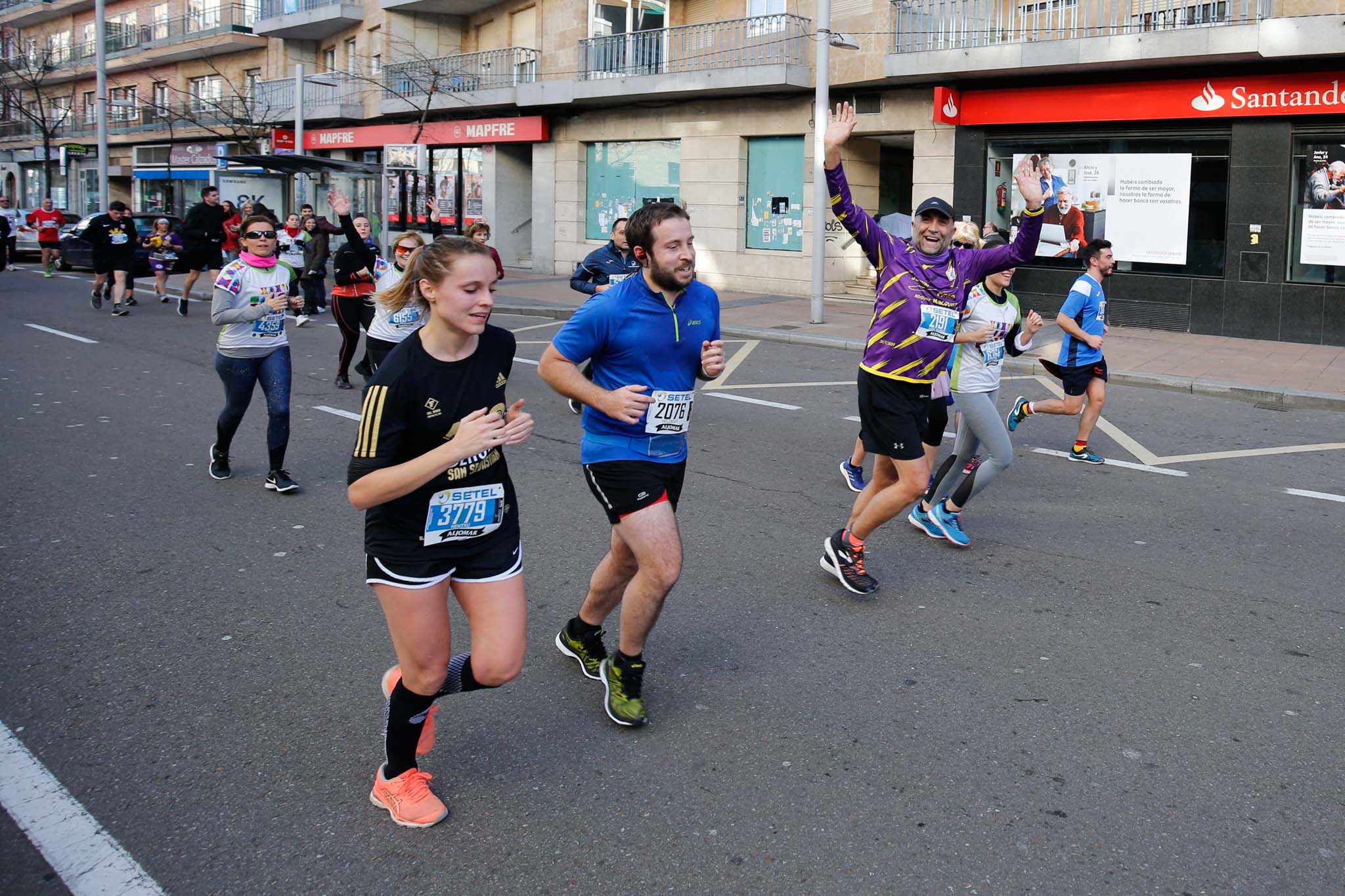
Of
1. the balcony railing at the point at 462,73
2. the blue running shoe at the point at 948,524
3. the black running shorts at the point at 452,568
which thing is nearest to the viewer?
the black running shorts at the point at 452,568

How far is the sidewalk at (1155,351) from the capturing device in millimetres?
12312

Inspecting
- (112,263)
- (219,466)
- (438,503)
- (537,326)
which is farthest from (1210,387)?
(112,263)

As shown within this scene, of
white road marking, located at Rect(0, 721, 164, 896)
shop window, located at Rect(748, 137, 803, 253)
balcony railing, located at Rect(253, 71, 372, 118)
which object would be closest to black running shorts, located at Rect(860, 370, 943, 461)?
white road marking, located at Rect(0, 721, 164, 896)

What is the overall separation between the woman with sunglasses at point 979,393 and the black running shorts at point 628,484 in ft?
9.02

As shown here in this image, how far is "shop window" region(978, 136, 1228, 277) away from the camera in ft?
56.7

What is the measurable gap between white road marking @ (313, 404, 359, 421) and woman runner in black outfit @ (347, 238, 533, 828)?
6.65m

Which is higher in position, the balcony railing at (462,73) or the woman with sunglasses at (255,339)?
the balcony railing at (462,73)

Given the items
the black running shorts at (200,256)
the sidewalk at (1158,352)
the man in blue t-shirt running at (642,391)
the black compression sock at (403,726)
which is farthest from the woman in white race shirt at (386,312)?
the black running shorts at (200,256)

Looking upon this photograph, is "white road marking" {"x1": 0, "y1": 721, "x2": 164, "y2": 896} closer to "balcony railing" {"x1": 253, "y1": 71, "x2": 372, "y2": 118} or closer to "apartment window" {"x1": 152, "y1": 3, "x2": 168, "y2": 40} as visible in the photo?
"balcony railing" {"x1": 253, "y1": 71, "x2": 372, "y2": 118}

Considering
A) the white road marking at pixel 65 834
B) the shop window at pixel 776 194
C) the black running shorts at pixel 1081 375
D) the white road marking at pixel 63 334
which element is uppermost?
the shop window at pixel 776 194

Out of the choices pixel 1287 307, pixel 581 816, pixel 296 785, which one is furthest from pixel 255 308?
pixel 1287 307

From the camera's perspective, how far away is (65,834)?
3.36 m

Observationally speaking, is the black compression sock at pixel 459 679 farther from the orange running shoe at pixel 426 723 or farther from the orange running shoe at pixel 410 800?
the orange running shoe at pixel 410 800

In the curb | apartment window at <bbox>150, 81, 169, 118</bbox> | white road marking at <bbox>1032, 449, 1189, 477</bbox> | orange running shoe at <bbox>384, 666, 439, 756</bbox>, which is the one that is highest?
apartment window at <bbox>150, 81, 169, 118</bbox>
